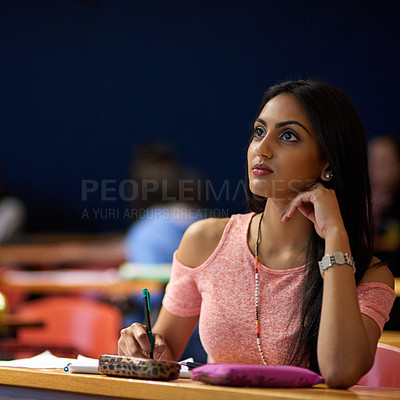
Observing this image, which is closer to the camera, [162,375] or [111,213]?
[162,375]

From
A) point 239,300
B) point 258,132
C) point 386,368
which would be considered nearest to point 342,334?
point 386,368

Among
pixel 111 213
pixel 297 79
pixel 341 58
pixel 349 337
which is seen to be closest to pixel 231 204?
pixel 111 213

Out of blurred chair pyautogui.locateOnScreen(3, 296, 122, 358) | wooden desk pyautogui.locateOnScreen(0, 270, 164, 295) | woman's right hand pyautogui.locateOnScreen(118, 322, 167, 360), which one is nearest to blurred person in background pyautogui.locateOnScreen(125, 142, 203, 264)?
wooden desk pyautogui.locateOnScreen(0, 270, 164, 295)

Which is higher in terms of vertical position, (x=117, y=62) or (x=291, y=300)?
(x=117, y=62)

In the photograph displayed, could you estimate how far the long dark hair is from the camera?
1.90 meters

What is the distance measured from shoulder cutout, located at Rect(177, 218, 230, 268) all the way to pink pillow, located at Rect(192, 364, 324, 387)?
2.48 ft

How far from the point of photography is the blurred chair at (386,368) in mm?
1801

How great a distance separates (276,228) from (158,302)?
198 cm

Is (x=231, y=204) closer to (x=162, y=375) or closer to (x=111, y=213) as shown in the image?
(x=111, y=213)

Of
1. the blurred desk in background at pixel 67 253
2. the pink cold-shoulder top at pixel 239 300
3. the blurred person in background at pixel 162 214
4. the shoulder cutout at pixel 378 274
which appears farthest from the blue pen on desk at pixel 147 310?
the blurred desk in background at pixel 67 253

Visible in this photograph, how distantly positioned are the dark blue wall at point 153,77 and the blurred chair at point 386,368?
15.6 feet

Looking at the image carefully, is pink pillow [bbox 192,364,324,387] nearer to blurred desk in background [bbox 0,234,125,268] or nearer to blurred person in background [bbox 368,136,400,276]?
blurred person in background [bbox 368,136,400,276]

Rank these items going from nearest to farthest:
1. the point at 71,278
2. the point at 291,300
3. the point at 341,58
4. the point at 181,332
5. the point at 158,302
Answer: the point at 291,300 < the point at 181,332 < the point at 158,302 < the point at 71,278 < the point at 341,58

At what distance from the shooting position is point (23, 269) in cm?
662
